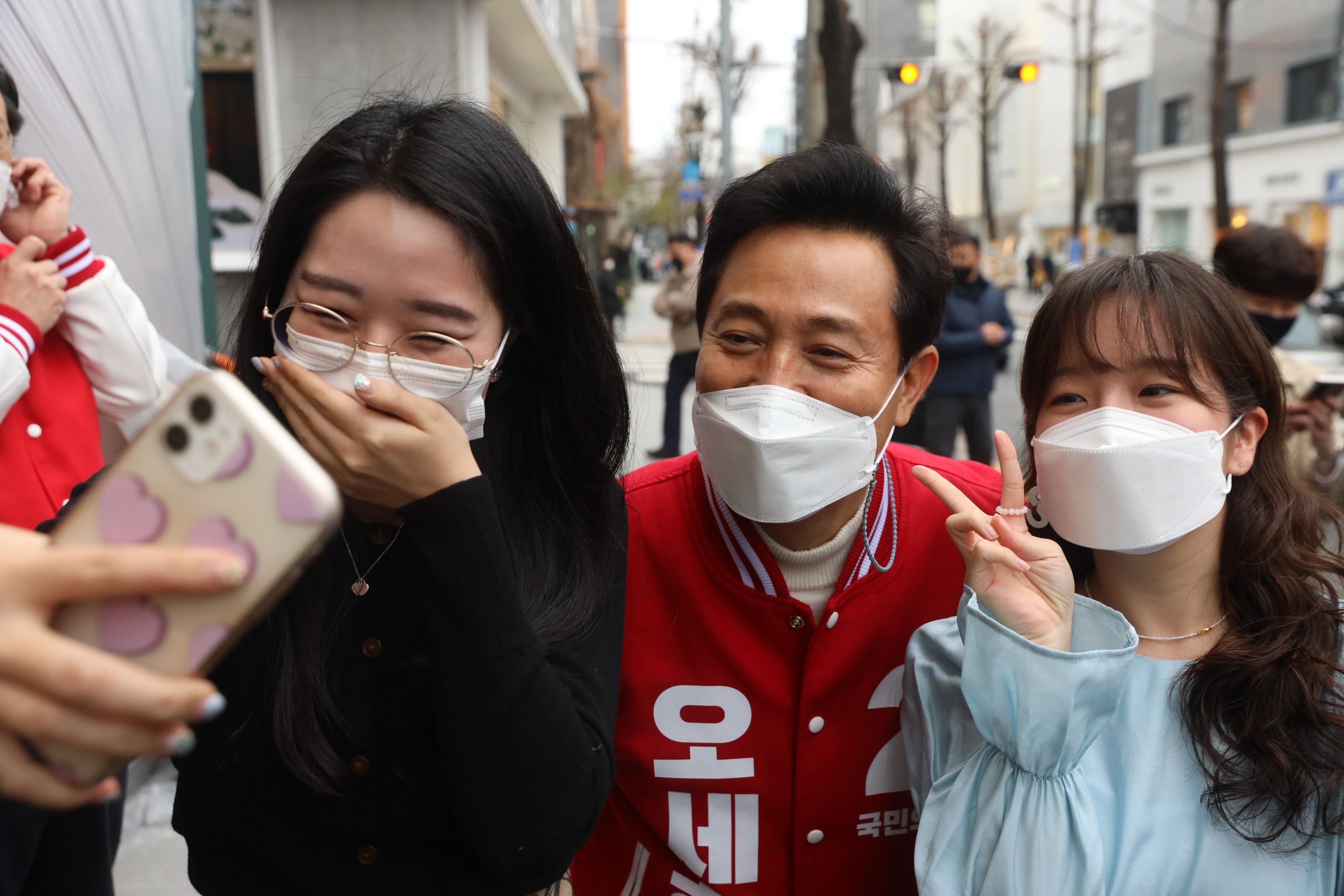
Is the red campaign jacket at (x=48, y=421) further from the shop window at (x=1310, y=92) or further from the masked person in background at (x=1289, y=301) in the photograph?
the shop window at (x=1310, y=92)

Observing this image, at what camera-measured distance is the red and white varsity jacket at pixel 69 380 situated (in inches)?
78.0

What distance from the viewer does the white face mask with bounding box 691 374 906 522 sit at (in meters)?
1.80

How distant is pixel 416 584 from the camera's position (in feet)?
4.64

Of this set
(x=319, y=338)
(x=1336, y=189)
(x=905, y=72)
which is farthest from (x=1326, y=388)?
(x=1336, y=189)

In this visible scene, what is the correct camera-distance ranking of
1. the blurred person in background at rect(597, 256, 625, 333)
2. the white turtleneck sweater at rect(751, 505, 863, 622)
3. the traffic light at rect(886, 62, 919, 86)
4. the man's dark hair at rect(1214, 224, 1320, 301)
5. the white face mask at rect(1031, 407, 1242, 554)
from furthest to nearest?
the blurred person in background at rect(597, 256, 625, 333), the traffic light at rect(886, 62, 919, 86), the man's dark hair at rect(1214, 224, 1320, 301), the white turtleneck sweater at rect(751, 505, 863, 622), the white face mask at rect(1031, 407, 1242, 554)

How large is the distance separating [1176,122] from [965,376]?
98.9 feet

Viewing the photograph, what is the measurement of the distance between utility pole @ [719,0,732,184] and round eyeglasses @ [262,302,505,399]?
13.7 meters

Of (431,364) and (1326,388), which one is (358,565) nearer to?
(431,364)

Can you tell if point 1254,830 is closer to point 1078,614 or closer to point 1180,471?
point 1078,614

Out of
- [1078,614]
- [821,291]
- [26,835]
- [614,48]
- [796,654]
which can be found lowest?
[26,835]

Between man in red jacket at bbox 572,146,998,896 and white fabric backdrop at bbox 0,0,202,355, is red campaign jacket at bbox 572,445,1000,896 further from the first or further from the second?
white fabric backdrop at bbox 0,0,202,355

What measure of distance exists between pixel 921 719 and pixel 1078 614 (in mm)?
328

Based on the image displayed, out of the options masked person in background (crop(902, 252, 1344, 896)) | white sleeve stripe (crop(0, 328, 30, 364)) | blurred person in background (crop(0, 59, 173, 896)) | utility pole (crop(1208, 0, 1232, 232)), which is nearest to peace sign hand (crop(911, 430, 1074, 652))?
masked person in background (crop(902, 252, 1344, 896))

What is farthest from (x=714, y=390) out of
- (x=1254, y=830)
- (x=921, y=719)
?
(x=1254, y=830)
